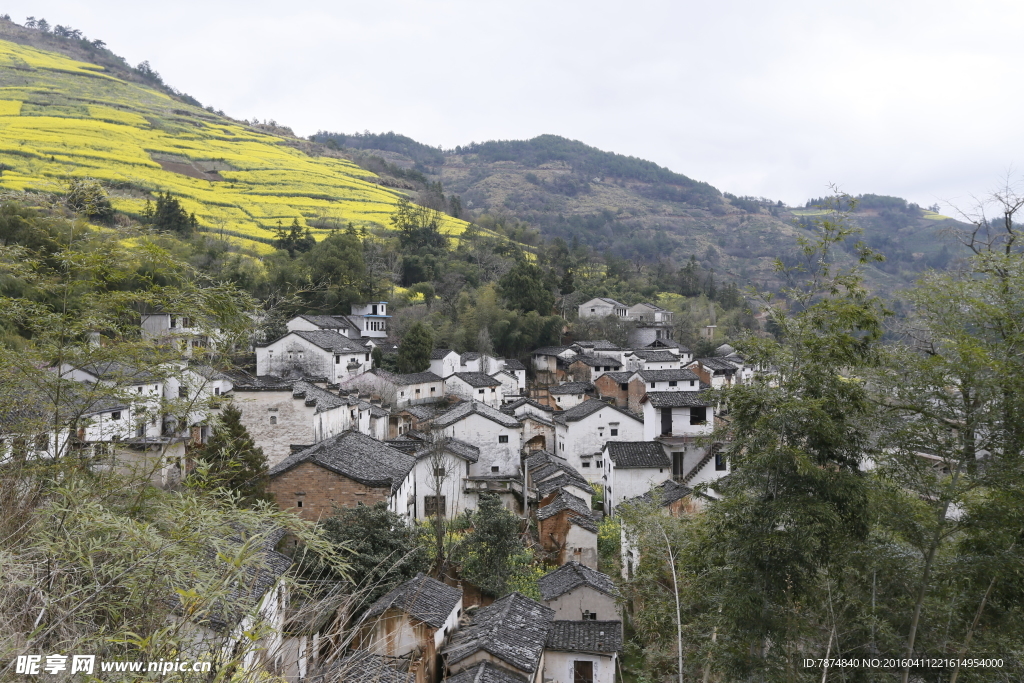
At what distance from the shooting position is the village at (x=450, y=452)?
7961 millimetres

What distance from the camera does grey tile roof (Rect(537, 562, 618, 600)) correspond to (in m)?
14.2

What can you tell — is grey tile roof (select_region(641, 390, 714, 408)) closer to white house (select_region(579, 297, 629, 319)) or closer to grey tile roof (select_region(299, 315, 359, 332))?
grey tile roof (select_region(299, 315, 359, 332))

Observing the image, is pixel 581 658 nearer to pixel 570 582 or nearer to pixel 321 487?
pixel 570 582

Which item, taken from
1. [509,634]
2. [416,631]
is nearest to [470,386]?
[509,634]

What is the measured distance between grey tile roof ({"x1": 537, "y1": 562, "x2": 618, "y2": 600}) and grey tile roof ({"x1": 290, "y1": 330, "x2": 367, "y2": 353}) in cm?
1886

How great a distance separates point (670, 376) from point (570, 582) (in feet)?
60.3

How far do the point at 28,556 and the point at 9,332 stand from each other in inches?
335

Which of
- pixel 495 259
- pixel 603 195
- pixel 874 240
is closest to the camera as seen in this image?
pixel 495 259

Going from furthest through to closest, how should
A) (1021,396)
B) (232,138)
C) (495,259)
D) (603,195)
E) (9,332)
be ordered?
(603,195), (232,138), (495,259), (9,332), (1021,396)

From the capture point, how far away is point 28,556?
420 centimetres

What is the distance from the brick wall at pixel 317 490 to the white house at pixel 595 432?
12737 mm

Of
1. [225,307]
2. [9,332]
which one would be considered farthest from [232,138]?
[225,307]

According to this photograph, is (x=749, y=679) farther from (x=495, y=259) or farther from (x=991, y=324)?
(x=495, y=259)

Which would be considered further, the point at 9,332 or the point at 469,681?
the point at 9,332
